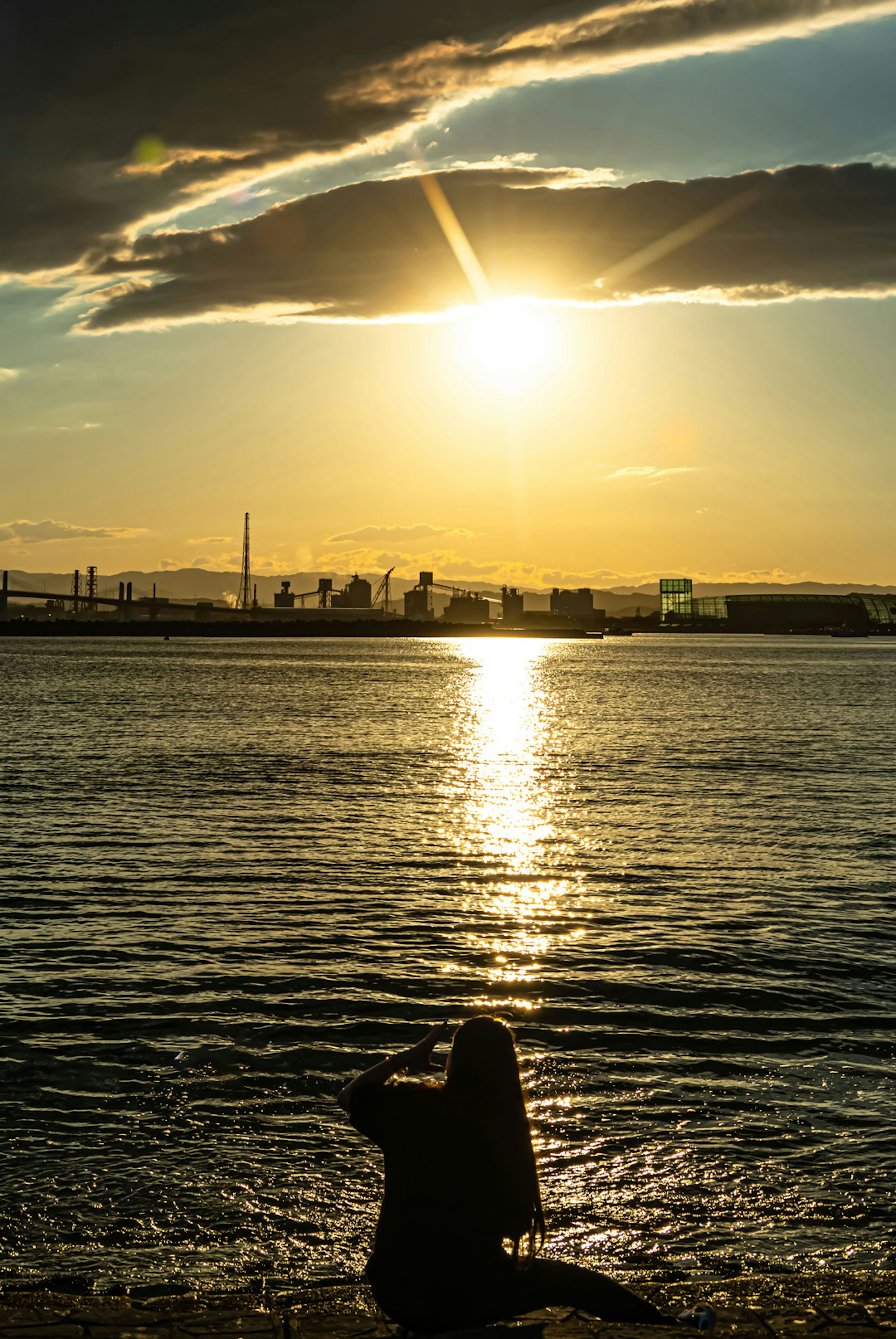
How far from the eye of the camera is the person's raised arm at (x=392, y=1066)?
5.50 metres

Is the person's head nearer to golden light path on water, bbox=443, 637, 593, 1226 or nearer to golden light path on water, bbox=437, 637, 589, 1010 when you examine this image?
golden light path on water, bbox=443, 637, 593, 1226

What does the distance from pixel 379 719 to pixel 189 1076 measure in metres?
67.0

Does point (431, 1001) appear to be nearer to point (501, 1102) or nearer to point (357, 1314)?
point (357, 1314)

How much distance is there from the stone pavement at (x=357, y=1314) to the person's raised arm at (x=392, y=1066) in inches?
49.8

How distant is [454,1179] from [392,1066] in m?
0.60

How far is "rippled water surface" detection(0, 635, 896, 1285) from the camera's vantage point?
31.8ft

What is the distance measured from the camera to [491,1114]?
17.8 ft

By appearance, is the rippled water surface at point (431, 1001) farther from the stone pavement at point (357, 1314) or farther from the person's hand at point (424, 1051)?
the stone pavement at point (357, 1314)

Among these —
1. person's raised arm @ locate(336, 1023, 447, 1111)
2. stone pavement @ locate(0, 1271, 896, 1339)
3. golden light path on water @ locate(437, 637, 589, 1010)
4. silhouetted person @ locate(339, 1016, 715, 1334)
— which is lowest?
golden light path on water @ locate(437, 637, 589, 1010)

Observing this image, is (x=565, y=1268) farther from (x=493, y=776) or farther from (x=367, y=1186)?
(x=493, y=776)

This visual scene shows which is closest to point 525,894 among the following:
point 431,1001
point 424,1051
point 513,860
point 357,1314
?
point 513,860

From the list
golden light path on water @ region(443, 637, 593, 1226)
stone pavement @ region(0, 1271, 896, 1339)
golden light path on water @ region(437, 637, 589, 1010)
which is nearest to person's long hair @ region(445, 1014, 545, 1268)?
stone pavement @ region(0, 1271, 896, 1339)

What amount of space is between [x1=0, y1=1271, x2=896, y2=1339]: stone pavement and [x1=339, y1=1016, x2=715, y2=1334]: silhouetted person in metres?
0.28

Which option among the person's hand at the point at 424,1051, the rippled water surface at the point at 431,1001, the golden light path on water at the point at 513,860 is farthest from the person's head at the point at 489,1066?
the golden light path on water at the point at 513,860
